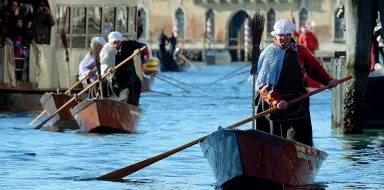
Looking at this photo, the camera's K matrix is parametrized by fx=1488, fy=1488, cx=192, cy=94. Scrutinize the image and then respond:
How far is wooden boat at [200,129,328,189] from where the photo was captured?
1226cm

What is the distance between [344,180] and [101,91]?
6217mm

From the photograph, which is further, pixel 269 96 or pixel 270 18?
pixel 270 18

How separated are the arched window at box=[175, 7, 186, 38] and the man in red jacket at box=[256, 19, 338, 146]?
6823cm

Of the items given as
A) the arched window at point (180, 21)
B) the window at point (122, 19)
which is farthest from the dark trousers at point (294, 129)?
the arched window at point (180, 21)

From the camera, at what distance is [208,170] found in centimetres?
1488

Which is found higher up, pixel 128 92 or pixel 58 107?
pixel 128 92

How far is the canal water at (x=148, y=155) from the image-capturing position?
13758mm

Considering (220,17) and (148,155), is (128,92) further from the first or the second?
(220,17)

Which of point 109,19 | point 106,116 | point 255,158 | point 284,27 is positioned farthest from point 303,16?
point 255,158

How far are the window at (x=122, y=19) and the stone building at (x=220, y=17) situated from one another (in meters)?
51.6

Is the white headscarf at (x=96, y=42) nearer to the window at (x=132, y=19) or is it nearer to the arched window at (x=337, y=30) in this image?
the window at (x=132, y=19)

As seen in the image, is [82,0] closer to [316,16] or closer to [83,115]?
[83,115]

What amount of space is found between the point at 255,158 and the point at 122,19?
48.8 feet

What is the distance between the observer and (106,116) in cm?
1962
